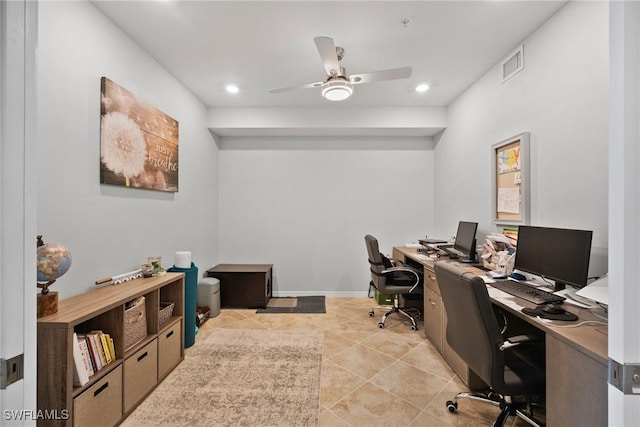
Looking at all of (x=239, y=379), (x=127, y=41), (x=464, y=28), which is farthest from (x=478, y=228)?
(x=127, y=41)

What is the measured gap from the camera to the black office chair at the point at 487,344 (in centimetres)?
149

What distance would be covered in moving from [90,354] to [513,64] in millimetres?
4027

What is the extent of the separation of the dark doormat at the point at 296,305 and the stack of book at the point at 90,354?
225cm

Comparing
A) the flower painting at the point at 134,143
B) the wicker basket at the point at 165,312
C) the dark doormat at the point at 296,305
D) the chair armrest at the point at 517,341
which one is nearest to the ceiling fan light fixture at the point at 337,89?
the flower painting at the point at 134,143

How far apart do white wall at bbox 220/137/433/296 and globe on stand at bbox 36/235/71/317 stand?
303cm

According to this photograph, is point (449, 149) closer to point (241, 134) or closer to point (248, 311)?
point (241, 134)

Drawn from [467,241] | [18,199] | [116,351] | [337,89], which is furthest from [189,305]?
[467,241]

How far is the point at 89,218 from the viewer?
80.0 inches

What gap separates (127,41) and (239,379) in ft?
10.1

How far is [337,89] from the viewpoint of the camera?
2541mm

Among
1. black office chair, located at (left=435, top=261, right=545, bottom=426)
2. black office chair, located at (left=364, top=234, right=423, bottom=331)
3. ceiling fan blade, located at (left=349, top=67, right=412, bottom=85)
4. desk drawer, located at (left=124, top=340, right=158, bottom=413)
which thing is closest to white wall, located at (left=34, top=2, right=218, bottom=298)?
desk drawer, located at (left=124, top=340, right=158, bottom=413)

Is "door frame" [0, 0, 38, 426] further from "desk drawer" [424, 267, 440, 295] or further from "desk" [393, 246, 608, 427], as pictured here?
"desk drawer" [424, 267, 440, 295]

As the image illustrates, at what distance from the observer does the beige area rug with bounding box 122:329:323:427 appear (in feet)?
6.09

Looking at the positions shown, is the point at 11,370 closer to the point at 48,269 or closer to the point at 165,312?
the point at 48,269
